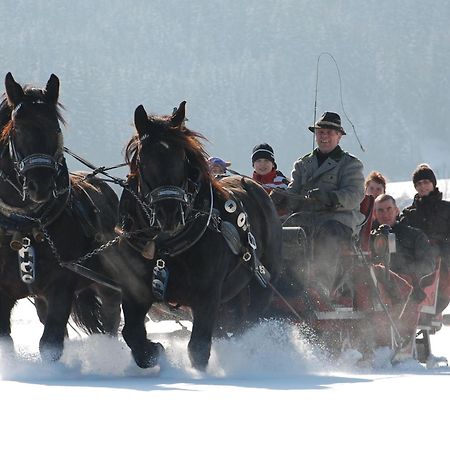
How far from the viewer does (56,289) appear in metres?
7.88

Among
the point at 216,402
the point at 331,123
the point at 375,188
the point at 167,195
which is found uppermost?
the point at 331,123

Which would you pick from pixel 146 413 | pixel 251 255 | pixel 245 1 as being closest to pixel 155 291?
pixel 251 255

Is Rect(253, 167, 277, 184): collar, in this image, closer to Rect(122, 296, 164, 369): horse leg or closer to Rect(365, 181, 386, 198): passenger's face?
Rect(365, 181, 386, 198): passenger's face

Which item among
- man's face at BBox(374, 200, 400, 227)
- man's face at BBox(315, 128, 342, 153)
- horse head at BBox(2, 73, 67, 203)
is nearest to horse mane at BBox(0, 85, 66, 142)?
horse head at BBox(2, 73, 67, 203)

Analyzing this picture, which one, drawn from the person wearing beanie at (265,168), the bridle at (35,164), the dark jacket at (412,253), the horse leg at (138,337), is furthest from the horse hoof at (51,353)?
the dark jacket at (412,253)

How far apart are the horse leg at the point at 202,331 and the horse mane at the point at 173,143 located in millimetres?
749

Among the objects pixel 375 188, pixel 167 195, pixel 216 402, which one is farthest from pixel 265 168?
pixel 216 402

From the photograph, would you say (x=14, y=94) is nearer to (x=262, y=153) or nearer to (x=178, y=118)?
(x=178, y=118)

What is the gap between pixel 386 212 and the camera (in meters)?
11.0

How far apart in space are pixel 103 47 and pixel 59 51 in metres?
6.55

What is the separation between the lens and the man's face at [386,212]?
10969 mm

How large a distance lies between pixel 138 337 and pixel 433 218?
200 inches

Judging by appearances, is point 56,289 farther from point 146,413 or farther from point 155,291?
point 146,413

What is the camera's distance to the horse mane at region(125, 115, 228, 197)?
24.8 ft
